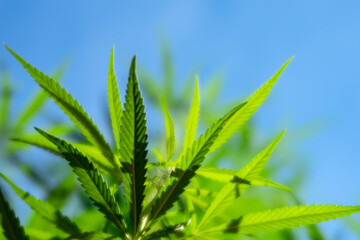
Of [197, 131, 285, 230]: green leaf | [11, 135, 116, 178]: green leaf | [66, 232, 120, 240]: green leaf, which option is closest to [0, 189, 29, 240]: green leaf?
[66, 232, 120, 240]: green leaf

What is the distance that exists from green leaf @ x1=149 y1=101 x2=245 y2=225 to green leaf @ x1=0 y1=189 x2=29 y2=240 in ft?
0.77

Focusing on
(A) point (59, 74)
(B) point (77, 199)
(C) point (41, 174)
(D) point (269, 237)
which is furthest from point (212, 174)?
(A) point (59, 74)

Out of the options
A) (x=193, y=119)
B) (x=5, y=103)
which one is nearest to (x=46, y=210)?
(x=193, y=119)

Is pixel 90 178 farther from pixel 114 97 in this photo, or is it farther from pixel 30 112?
pixel 30 112

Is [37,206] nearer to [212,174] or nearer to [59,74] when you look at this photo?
[212,174]

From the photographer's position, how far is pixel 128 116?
25.1 inches

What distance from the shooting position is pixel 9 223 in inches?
27.6

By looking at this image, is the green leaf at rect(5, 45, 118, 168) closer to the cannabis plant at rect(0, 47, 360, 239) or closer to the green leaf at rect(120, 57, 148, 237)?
the cannabis plant at rect(0, 47, 360, 239)

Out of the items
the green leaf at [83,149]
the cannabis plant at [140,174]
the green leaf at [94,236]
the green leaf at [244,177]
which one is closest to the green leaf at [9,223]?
the cannabis plant at [140,174]

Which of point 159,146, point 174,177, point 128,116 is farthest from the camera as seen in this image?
point 159,146

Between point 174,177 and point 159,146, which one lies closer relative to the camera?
point 174,177

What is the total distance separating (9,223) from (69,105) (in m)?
0.23

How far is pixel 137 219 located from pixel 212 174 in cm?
23

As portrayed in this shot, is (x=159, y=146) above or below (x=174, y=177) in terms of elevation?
above
